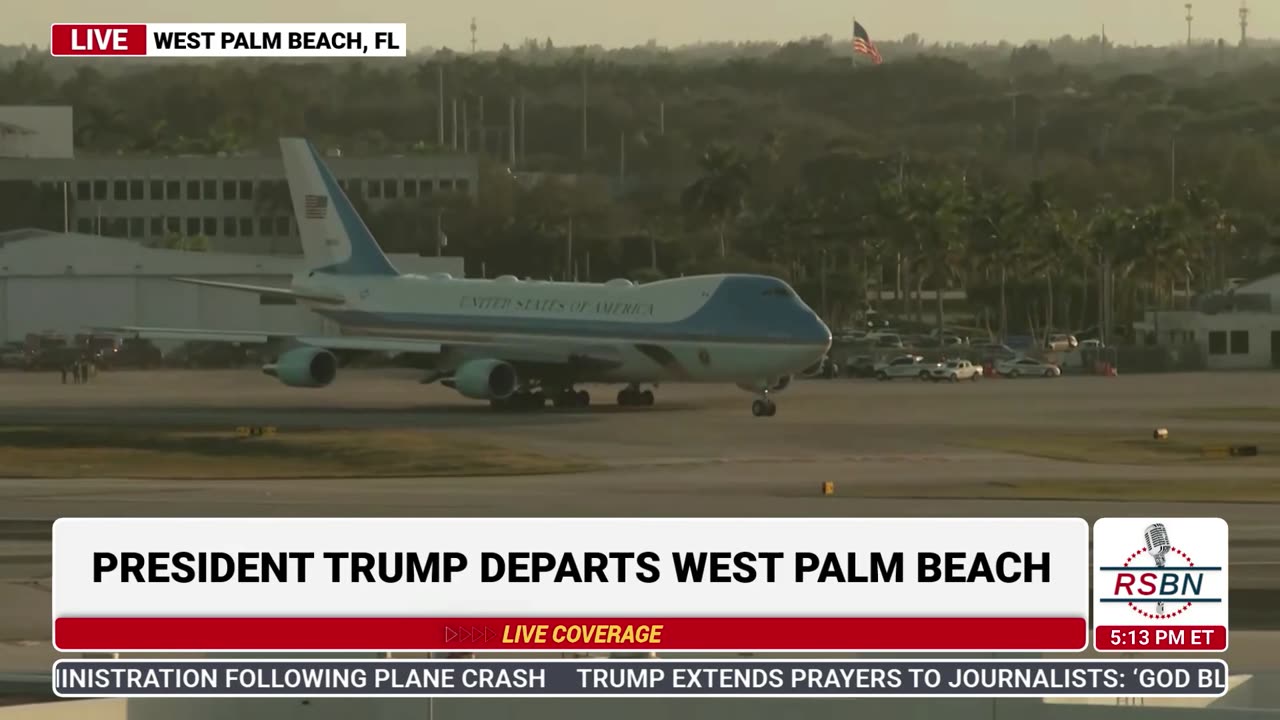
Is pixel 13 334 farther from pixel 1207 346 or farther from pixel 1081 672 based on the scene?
pixel 1081 672

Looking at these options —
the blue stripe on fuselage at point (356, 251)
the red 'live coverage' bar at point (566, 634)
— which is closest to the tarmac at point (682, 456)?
the blue stripe on fuselage at point (356, 251)

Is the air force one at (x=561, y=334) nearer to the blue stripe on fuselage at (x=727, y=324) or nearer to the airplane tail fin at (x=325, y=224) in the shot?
the blue stripe on fuselage at (x=727, y=324)

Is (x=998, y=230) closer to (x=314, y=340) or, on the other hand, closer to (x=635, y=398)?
(x=635, y=398)

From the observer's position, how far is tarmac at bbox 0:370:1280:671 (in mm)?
48250

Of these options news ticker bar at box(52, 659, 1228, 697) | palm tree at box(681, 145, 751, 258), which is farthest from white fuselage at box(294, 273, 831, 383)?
palm tree at box(681, 145, 751, 258)

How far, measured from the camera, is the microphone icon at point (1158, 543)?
20.5 metres

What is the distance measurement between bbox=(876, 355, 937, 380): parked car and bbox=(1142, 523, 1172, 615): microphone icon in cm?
9879

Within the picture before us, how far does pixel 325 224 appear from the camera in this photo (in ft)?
315

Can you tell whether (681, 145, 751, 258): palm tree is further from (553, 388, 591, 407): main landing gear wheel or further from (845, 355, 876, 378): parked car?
(553, 388, 591, 407): main landing gear wheel

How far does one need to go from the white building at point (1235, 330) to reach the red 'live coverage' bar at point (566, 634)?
11818cm

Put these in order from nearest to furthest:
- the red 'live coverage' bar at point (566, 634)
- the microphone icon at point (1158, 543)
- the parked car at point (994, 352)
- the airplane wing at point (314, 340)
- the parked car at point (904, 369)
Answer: the red 'live coverage' bar at point (566, 634) < the microphone icon at point (1158, 543) < the airplane wing at point (314, 340) < the parked car at point (904, 369) < the parked car at point (994, 352)

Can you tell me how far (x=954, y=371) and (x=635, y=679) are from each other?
101288mm

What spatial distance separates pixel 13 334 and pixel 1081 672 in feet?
428

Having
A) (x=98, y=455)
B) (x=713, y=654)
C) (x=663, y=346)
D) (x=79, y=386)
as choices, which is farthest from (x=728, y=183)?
(x=713, y=654)
